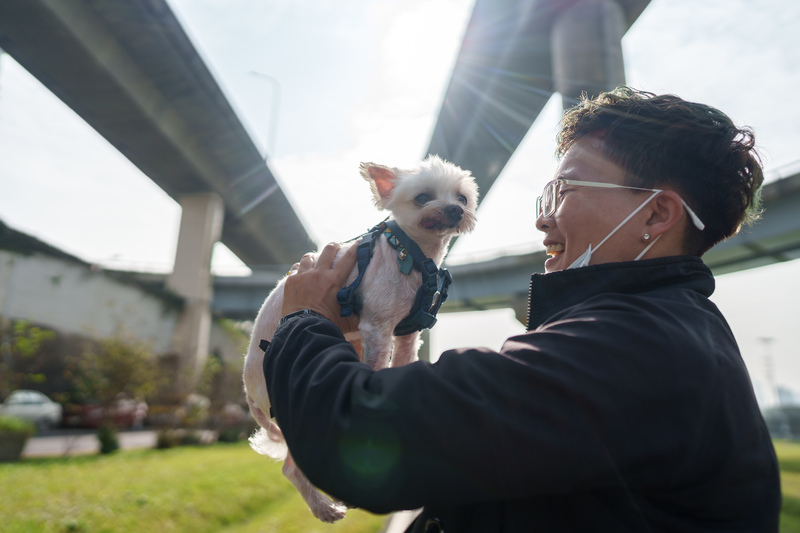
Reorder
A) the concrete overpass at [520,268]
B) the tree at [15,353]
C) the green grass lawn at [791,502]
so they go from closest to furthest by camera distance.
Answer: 1. the green grass lawn at [791,502]
2. the tree at [15,353]
3. the concrete overpass at [520,268]

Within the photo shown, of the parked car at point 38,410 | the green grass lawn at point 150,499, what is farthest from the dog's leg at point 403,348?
the parked car at point 38,410

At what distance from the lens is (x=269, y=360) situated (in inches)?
66.0

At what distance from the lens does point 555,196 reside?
7.36 feet

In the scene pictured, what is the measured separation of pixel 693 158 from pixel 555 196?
1.86 ft

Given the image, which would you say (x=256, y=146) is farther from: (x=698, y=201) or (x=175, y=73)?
(x=698, y=201)

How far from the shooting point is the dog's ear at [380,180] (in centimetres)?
416

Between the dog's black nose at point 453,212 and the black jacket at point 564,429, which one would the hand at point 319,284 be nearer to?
the black jacket at point 564,429

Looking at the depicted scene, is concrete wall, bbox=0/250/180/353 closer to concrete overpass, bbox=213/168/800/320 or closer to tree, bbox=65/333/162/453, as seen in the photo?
tree, bbox=65/333/162/453

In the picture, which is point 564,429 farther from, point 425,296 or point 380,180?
point 380,180

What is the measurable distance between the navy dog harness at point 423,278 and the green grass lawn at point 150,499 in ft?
14.8

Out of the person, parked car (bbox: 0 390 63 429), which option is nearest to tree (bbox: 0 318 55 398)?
parked car (bbox: 0 390 63 429)

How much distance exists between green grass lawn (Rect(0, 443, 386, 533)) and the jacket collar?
19.2 feet

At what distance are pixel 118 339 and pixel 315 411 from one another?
19998 mm

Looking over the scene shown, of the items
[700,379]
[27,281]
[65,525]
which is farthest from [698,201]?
[27,281]
